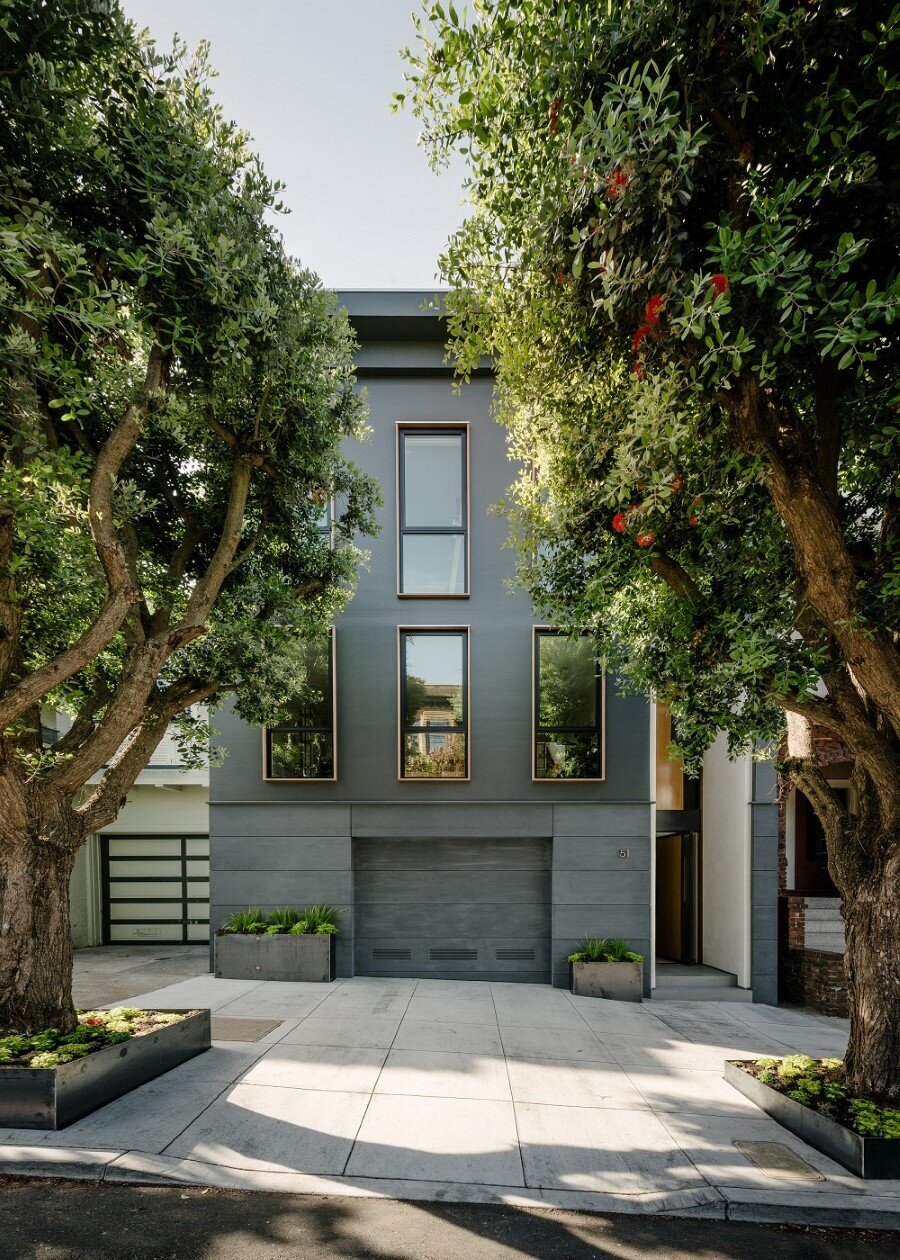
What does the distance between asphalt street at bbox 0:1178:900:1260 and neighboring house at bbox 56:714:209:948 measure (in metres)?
10.7

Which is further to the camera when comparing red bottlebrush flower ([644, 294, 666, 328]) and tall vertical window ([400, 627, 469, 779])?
tall vertical window ([400, 627, 469, 779])

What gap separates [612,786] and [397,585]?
16.0 feet

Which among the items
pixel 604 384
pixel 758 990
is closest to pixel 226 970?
pixel 758 990

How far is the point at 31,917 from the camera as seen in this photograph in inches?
223

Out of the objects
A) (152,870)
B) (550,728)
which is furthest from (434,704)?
(152,870)

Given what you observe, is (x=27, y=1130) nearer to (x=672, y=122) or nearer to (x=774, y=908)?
(x=672, y=122)

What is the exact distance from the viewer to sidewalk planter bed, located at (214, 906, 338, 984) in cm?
977

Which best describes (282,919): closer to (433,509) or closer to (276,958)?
(276,958)

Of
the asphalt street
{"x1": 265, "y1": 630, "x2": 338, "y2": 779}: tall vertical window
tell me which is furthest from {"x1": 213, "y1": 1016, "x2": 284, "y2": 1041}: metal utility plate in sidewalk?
{"x1": 265, "y1": 630, "x2": 338, "y2": 779}: tall vertical window

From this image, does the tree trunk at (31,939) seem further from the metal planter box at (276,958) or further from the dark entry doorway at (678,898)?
the dark entry doorway at (678,898)

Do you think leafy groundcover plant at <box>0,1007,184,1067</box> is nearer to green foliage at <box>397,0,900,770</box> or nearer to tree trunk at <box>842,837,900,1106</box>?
green foliage at <box>397,0,900,770</box>

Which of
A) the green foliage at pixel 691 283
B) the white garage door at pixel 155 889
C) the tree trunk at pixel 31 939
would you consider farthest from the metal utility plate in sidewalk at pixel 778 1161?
the white garage door at pixel 155 889

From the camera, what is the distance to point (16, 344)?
15.4 ft

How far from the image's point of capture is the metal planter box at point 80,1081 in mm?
4797
